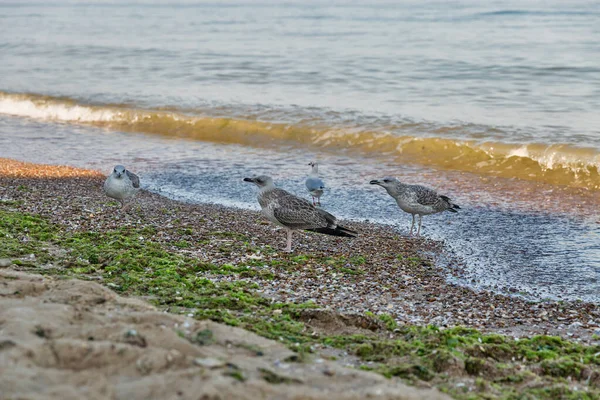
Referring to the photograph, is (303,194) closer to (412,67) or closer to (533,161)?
(533,161)

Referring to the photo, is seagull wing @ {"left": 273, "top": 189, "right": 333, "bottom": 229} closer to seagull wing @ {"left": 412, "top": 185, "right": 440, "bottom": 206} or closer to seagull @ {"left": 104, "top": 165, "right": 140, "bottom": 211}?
seagull wing @ {"left": 412, "top": 185, "right": 440, "bottom": 206}

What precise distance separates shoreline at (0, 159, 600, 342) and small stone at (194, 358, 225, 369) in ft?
8.45

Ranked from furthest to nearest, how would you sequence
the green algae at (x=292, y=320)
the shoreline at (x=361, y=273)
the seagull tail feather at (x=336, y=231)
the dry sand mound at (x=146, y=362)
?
the seagull tail feather at (x=336, y=231) → the shoreline at (x=361, y=273) → the green algae at (x=292, y=320) → the dry sand mound at (x=146, y=362)

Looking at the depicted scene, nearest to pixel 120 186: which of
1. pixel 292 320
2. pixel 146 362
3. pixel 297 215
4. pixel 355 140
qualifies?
pixel 297 215

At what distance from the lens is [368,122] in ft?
60.0

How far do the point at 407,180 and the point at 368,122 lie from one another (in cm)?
449

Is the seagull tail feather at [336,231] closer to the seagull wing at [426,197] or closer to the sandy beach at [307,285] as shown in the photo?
the sandy beach at [307,285]

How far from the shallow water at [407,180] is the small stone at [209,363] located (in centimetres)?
464

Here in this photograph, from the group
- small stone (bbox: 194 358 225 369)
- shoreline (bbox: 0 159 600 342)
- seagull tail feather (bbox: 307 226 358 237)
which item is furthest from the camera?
seagull tail feather (bbox: 307 226 358 237)

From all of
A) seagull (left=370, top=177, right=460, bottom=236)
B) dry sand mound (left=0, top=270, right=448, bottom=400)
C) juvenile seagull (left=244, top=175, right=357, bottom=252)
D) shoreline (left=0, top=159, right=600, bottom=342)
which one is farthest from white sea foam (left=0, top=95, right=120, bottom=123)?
dry sand mound (left=0, top=270, right=448, bottom=400)

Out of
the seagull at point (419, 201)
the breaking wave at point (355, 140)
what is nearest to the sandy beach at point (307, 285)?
the seagull at point (419, 201)

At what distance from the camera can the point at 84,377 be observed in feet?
12.5

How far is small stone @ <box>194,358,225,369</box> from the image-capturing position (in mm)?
4082

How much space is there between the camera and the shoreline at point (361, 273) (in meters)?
6.88
